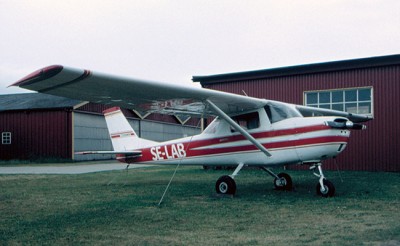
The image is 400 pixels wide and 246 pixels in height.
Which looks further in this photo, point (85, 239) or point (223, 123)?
point (223, 123)

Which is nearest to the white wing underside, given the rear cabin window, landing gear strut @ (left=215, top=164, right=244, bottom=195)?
the rear cabin window

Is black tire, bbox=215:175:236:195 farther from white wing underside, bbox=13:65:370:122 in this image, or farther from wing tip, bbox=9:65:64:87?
wing tip, bbox=9:65:64:87

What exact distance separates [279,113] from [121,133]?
5271 millimetres

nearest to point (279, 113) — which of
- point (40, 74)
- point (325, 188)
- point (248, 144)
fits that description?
point (248, 144)

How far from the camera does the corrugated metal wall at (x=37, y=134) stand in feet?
95.3

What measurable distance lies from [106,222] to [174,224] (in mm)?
1125

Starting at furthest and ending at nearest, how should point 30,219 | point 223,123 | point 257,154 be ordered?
point 223,123 → point 257,154 → point 30,219

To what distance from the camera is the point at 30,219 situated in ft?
22.3

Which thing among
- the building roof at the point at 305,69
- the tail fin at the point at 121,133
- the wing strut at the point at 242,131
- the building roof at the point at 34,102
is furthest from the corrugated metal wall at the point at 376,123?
the building roof at the point at 34,102

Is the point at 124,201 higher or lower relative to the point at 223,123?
lower

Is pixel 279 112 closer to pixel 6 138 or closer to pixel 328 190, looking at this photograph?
pixel 328 190

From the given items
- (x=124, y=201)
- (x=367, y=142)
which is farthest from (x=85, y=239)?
(x=367, y=142)

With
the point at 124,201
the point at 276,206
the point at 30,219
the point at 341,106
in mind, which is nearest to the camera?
the point at 30,219

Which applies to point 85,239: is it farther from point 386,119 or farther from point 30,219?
point 386,119
